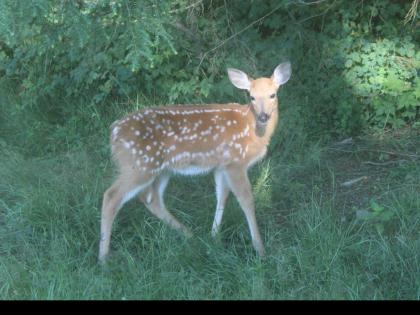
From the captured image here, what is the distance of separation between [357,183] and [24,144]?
11.7 ft

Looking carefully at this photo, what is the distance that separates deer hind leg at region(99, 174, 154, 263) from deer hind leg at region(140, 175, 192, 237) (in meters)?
0.28

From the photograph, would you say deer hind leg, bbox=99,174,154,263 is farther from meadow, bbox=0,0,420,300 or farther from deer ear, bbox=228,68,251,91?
deer ear, bbox=228,68,251,91

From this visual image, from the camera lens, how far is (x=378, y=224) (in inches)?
193

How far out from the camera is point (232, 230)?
5.41m

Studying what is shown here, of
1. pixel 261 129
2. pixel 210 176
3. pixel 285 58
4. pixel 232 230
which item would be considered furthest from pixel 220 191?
pixel 285 58

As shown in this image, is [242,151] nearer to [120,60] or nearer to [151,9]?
[151,9]

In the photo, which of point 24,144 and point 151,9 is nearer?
point 151,9

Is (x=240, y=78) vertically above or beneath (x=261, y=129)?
above

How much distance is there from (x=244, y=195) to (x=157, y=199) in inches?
29.0

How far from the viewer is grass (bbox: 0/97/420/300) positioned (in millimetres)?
4301

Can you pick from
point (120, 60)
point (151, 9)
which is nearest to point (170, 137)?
point (151, 9)

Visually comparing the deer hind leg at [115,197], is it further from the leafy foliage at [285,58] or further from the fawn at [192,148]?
the leafy foliage at [285,58]

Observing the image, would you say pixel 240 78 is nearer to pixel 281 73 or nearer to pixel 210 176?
pixel 281 73

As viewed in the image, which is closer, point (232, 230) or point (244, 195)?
point (232, 230)
